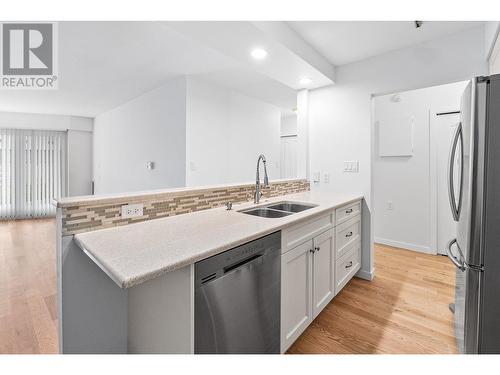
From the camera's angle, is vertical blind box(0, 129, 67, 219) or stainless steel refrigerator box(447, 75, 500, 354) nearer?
stainless steel refrigerator box(447, 75, 500, 354)

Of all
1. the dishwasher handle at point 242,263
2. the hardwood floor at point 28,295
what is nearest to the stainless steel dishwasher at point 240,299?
the dishwasher handle at point 242,263

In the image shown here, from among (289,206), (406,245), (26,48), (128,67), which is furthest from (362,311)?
(26,48)

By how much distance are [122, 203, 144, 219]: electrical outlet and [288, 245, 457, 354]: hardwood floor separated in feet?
4.18

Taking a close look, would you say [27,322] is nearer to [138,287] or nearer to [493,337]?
[138,287]

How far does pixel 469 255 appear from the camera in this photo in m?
1.35

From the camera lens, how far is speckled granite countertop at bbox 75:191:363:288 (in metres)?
0.94

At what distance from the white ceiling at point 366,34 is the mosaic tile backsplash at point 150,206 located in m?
1.42

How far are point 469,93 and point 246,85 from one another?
2963 millimetres

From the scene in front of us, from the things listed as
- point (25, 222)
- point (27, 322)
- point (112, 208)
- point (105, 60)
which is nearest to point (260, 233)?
point (112, 208)

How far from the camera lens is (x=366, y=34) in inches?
87.4

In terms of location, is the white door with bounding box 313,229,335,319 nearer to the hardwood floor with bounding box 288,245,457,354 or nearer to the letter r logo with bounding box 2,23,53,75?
the hardwood floor with bounding box 288,245,457,354

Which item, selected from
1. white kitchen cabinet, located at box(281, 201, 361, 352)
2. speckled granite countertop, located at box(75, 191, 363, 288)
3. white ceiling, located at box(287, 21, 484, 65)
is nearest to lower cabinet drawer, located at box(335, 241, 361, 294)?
white kitchen cabinet, located at box(281, 201, 361, 352)

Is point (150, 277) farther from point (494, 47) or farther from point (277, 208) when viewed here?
point (494, 47)

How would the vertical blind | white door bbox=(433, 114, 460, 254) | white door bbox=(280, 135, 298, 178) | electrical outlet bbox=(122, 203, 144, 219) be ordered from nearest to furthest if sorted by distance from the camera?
electrical outlet bbox=(122, 203, 144, 219)
white door bbox=(433, 114, 460, 254)
the vertical blind
white door bbox=(280, 135, 298, 178)
